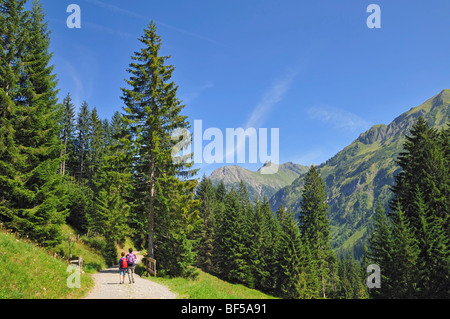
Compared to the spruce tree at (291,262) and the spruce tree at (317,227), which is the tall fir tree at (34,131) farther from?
the spruce tree at (317,227)

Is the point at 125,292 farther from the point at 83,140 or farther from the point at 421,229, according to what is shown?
the point at 83,140

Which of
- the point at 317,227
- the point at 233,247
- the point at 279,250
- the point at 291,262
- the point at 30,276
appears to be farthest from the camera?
the point at 233,247

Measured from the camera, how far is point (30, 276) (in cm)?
1128

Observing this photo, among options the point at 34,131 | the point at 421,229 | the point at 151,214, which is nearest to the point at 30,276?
the point at 151,214

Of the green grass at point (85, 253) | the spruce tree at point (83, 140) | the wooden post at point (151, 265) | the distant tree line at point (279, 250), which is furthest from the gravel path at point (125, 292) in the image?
the spruce tree at point (83, 140)

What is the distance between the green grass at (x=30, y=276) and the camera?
10.1 metres

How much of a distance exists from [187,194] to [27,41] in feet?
57.5

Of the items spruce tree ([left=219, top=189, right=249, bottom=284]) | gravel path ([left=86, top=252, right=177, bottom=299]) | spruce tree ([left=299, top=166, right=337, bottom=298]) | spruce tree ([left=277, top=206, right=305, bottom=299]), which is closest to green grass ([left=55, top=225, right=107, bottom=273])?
gravel path ([left=86, top=252, right=177, bottom=299])

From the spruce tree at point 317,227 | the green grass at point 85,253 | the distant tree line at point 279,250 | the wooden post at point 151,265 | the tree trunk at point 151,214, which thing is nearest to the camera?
the wooden post at point 151,265

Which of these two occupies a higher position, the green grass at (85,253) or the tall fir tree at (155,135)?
the tall fir tree at (155,135)

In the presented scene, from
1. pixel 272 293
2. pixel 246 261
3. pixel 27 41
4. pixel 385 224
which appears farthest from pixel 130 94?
pixel 272 293

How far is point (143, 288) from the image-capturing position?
1462 centimetres
